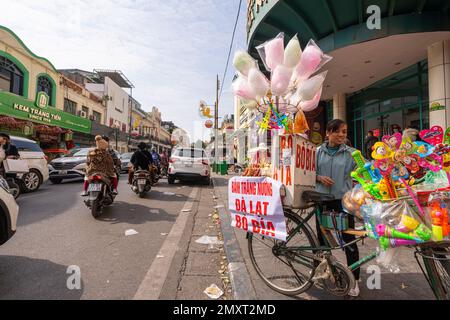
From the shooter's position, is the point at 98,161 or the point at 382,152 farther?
the point at 98,161

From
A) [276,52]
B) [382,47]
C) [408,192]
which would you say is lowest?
[408,192]

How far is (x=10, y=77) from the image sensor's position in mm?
15914

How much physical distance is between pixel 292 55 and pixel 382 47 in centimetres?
633

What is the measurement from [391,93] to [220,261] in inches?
383

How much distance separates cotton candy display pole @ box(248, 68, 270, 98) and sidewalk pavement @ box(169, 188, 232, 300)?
2.15 metres

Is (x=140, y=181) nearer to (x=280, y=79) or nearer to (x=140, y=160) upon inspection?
(x=140, y=160)

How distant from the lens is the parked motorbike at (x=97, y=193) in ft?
16.8

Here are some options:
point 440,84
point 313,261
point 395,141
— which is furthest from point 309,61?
point 440,84

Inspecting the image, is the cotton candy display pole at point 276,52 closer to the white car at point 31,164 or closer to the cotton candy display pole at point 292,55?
the cotton candy display pole at point 292,55

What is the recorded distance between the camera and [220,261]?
3.35m

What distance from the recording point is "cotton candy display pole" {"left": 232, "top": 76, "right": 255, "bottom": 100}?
283 centimetres

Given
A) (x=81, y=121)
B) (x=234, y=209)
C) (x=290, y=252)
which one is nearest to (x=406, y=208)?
(x=290, y=252)

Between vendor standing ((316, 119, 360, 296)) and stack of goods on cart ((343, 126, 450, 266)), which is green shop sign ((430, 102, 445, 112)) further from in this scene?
stack of goods on cart ((343, 126, 450, 266))
